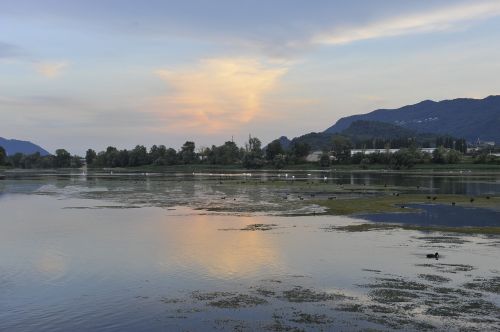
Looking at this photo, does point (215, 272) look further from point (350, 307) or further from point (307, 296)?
point (350, 307)

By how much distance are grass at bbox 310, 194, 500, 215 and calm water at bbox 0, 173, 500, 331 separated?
981cm

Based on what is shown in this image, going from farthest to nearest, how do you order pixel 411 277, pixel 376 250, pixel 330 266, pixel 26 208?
pixel 26 208, pixel 376 250, pixel 330 266, pixel 411 277

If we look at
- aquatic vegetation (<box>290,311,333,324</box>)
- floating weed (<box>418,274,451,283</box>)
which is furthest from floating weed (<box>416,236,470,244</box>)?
aquatic vegetation (<box>290,311,333,324</box>)

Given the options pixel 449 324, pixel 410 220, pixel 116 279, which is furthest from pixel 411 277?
pixel 410 220

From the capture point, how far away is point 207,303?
22844mm

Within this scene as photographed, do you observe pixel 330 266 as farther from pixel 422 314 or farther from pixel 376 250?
pixel 422 314

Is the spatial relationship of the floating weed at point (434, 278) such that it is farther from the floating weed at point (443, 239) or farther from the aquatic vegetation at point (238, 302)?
the floating weed at point (443, 239)

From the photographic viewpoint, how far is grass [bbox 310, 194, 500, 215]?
2398 inches

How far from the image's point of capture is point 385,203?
2704 inches

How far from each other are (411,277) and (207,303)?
471 inches

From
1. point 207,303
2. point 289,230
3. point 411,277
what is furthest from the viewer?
point 289,230

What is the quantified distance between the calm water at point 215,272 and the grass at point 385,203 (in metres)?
9.81

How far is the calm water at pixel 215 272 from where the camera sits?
20.6 m

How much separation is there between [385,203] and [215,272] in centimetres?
4494
